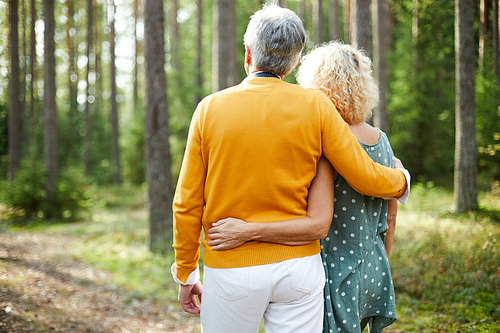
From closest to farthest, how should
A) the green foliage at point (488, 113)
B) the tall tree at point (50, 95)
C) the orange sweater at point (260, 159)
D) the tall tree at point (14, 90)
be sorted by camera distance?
the orange sweater at point (260, 159), the green foliage at point (488, 113), the tall tree at point (50, 95), the tall tree at point (14, 90)

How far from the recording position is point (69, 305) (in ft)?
13.8

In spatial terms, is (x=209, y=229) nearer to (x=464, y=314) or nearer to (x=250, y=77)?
(x=250, y=77)

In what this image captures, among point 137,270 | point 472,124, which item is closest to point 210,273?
point 137,270

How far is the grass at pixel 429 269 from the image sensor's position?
372 cm

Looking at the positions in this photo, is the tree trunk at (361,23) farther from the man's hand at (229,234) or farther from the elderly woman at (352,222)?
the man's hand at (229,234)

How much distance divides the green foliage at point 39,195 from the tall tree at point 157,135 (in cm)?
645

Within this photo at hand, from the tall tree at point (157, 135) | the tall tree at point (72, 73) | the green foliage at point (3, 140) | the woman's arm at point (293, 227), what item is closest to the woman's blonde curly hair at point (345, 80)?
the woman's arm at point (293, 227)

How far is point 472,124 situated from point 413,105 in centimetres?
607

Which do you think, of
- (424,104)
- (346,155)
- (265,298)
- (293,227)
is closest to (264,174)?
(293,227)

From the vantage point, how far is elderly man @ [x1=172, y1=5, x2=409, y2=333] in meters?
1.46

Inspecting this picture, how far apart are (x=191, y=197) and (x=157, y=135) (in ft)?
18.2

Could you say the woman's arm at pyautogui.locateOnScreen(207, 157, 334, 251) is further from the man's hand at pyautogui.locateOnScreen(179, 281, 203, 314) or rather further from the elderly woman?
the man's hand at pyautogui.locateOnScreen(179, 281, 203, 314)

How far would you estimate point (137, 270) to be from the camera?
618cm

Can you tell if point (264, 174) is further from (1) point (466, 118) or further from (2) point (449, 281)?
(1) point (466, 118)
